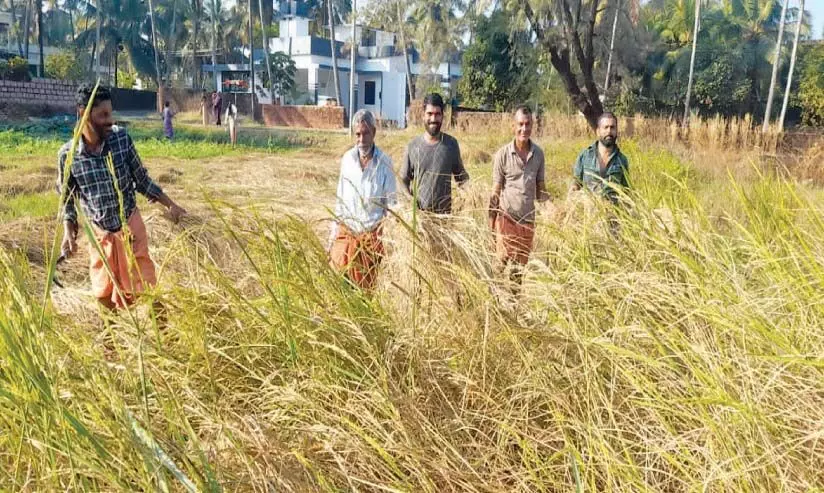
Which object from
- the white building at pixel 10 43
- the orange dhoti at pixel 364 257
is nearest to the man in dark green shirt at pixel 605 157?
the orange dhoti at pixel 364 257

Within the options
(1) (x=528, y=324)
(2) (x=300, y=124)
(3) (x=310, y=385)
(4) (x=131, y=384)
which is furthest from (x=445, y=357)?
(2) (x=300, y=124)

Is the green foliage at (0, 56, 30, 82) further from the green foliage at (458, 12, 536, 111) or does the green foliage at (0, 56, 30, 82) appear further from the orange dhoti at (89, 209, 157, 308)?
the orange dhoti at (89, 209, 157, 308)

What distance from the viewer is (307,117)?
78.0 ft

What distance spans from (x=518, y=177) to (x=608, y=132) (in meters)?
0.56

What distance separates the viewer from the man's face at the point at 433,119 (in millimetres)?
3387

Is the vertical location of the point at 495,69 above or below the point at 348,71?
below

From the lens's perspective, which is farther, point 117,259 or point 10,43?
point 10,43

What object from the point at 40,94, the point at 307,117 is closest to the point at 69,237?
the point at 40,94

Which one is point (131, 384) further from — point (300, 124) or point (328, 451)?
point (300, 124)

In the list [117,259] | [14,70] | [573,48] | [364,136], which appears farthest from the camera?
[14,70]

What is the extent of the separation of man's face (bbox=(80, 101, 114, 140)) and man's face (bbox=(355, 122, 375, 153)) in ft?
3.53

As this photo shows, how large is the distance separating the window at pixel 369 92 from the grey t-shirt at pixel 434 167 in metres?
32.3

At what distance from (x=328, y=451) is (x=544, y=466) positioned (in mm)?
458

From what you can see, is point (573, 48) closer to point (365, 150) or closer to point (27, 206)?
point (27, 206)
